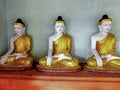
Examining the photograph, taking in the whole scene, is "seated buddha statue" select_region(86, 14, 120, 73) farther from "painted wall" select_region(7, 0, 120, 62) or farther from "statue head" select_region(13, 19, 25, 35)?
"statue head" select_region(13, 19, 25, 35)

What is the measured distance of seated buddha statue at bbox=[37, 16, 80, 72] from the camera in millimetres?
1961

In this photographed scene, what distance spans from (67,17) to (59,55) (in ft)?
1.58

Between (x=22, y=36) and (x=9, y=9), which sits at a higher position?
(x=9, y=9)

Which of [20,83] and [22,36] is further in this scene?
[22,36]

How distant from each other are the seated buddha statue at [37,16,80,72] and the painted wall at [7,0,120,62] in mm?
183

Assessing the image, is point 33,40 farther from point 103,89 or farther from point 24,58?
point 103,89

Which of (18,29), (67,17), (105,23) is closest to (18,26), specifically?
(18,29)

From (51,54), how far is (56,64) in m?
0.16

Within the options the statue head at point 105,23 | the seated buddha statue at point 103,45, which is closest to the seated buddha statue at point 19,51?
the seated buddha statue at point 103,45

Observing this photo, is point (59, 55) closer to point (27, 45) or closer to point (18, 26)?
point (27, 45)

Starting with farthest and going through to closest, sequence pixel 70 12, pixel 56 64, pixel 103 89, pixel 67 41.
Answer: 1. pixel 70 12
2. pixel 67 41
3. pixel 56 64
4. pixel 103 89

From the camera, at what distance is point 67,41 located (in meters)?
2.20

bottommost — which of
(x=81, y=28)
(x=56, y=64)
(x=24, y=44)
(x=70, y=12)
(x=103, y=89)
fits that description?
(x=103, y=89)

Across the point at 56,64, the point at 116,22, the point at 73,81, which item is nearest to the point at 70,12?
the point at 116,22
